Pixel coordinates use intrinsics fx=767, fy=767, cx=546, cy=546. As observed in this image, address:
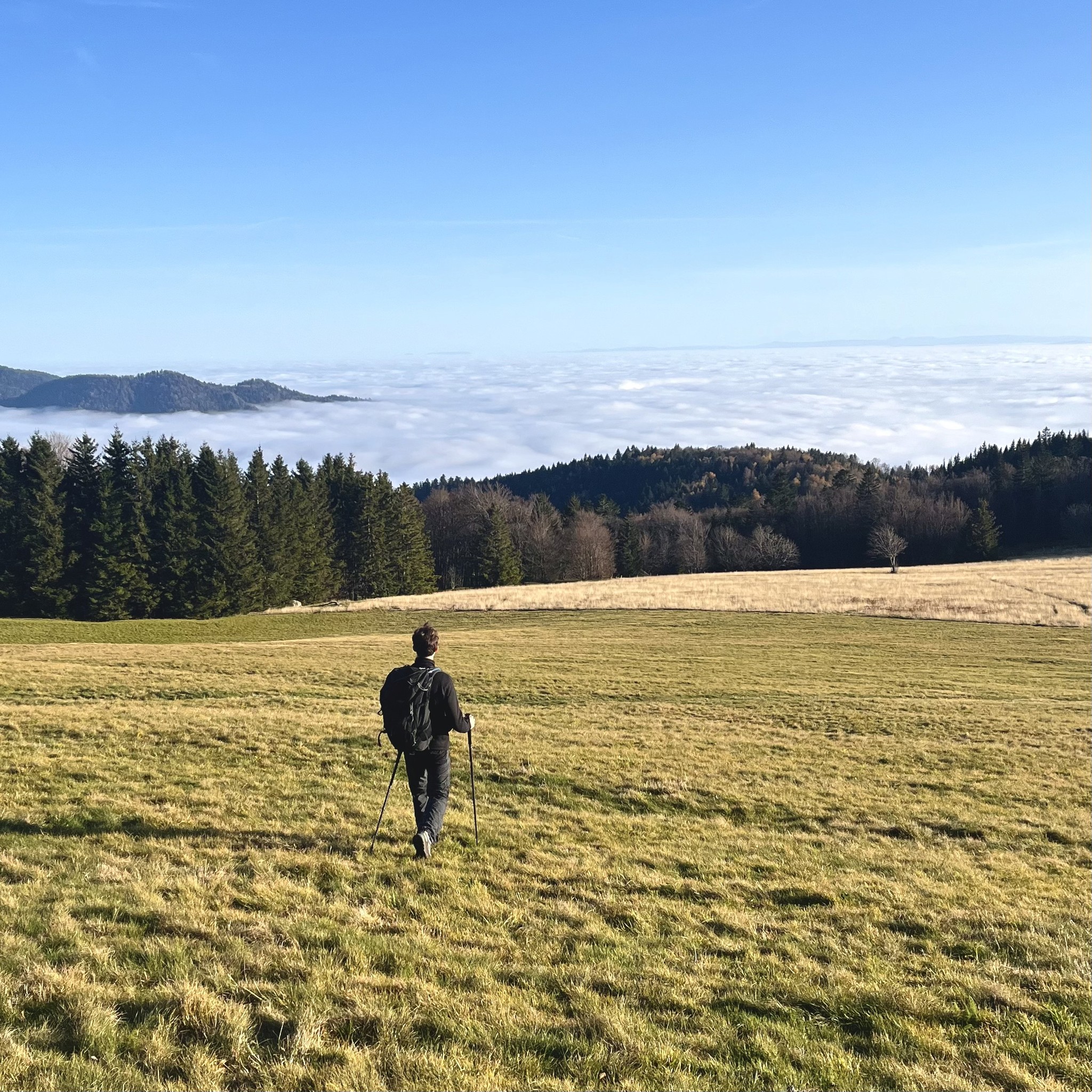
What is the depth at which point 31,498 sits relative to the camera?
211 ft

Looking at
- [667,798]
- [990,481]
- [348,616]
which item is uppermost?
[990,481]

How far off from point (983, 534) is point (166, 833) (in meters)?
114

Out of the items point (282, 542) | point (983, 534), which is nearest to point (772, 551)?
point (983, 534)

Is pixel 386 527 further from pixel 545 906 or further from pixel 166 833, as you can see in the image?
pixel 545 906

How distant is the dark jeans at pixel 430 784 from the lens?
8781 mm

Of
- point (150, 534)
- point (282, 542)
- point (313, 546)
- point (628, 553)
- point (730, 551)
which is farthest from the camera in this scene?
point (730, 551)

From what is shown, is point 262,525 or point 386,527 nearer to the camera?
point 262,525

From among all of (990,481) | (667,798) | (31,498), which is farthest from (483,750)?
(990,481)

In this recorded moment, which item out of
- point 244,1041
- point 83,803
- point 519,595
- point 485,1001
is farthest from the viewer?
point 519,595

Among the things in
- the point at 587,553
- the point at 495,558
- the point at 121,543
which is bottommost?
the point at 587,553

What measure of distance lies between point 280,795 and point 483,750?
486 centimetres

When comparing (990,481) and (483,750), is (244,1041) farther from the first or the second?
(990,481)

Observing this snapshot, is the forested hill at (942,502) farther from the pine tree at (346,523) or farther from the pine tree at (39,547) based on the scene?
the pine tree at (39,547)

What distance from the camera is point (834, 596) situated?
5512 centimetres
